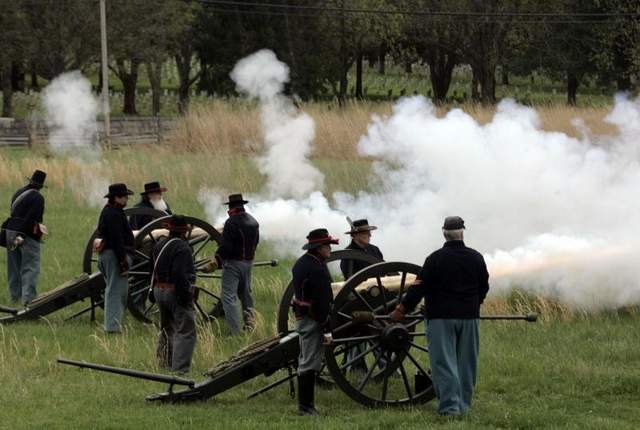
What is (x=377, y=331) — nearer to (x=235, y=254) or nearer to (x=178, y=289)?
(x=178, y=289)

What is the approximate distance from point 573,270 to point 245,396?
5.03 meters

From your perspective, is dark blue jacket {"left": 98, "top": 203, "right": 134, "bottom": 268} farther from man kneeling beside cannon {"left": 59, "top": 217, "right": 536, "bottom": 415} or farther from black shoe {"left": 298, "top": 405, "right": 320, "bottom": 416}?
black shoe {"left": 298, "top": 405, "right": 320, "bottom": 416}

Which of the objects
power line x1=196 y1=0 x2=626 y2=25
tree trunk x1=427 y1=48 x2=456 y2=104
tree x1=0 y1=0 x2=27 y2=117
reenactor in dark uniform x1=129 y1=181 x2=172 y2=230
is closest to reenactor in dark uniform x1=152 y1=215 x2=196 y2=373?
reenactor in dark uniform x1=129 y1=181 x2=172 y2=230

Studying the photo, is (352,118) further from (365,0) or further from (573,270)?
(365,0)

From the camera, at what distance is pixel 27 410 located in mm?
10148

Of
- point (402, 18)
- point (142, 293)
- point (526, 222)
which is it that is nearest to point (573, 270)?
point (526, 222)

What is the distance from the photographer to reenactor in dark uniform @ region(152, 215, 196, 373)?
1128cm

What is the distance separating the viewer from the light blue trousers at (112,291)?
13.7m

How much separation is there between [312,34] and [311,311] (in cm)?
4528

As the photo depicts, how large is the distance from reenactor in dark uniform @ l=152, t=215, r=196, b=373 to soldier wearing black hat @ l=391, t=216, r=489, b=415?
2.41 m

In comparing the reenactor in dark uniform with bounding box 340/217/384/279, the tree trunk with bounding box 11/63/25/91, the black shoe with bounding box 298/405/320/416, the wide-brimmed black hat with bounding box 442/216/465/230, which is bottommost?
the black shoe with bounding box 298/405/320/416

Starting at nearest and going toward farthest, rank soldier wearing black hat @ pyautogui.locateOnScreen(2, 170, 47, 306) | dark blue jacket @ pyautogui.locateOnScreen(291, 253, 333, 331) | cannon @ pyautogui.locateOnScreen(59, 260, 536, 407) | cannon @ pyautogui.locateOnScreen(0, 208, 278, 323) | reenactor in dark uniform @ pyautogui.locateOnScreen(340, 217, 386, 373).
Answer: dark blue jacket @ pyautogui.locateOnScreen(291, 253, 333, 331) < cannon @ pyautogui.locateOnScreen(59, 260, 536, 407) < reenactor in dark uniform @ pyautogui.locateOnScreen(340, 217, 386, 373) < cannon @ pyautogui.locateOnScreen(0, 208, 278, 323) < soldier wearing black hat @ pyautogui.locateOnScreen(2, 170, 47, 306)

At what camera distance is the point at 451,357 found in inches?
384

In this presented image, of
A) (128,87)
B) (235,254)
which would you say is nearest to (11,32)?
(128,87)
